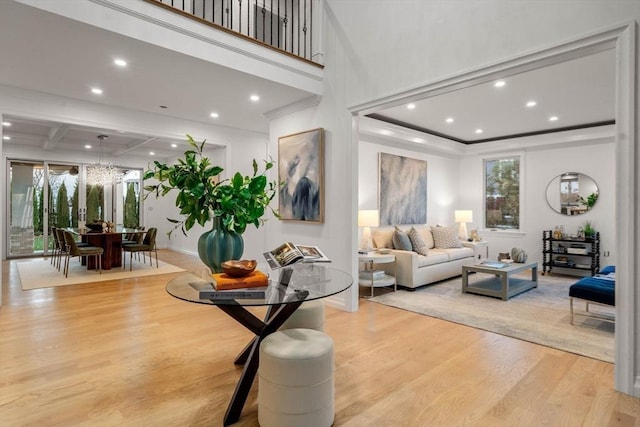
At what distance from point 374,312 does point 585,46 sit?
10.2 feet

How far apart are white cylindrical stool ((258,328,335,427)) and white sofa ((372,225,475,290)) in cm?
353

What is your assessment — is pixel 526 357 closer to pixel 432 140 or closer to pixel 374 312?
pixel 374 312

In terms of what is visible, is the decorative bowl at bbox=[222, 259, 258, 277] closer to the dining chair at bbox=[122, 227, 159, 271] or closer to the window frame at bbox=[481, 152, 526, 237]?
the dining chair at bbox=[122, 227, 159, 271]

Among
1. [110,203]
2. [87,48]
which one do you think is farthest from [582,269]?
[110,203]

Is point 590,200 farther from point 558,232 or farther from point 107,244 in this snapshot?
point 107,244

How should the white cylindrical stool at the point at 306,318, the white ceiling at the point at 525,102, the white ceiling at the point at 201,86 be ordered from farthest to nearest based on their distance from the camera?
the white ceiling at the point at 525,102
the white ceiling at the point at 201,86
the white cylindrical stool at the point at 306,318

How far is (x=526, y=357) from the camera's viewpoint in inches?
114

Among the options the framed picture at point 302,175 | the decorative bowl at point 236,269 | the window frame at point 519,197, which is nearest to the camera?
the decorative bowl at point 236,269

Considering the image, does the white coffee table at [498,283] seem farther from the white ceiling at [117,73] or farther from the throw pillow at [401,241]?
the white ceiling at [117,73]

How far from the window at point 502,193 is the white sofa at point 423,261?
1.65 metres

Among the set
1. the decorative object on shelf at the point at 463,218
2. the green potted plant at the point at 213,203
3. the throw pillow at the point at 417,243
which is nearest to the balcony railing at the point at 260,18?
the green potted plant at the point at 213,203

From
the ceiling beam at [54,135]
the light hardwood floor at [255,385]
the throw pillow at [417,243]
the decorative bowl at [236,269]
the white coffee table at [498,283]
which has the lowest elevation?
the light hardwood floor at [255,385]

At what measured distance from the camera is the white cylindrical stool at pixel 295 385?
1788 mm

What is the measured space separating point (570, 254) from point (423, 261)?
3.29 meters
